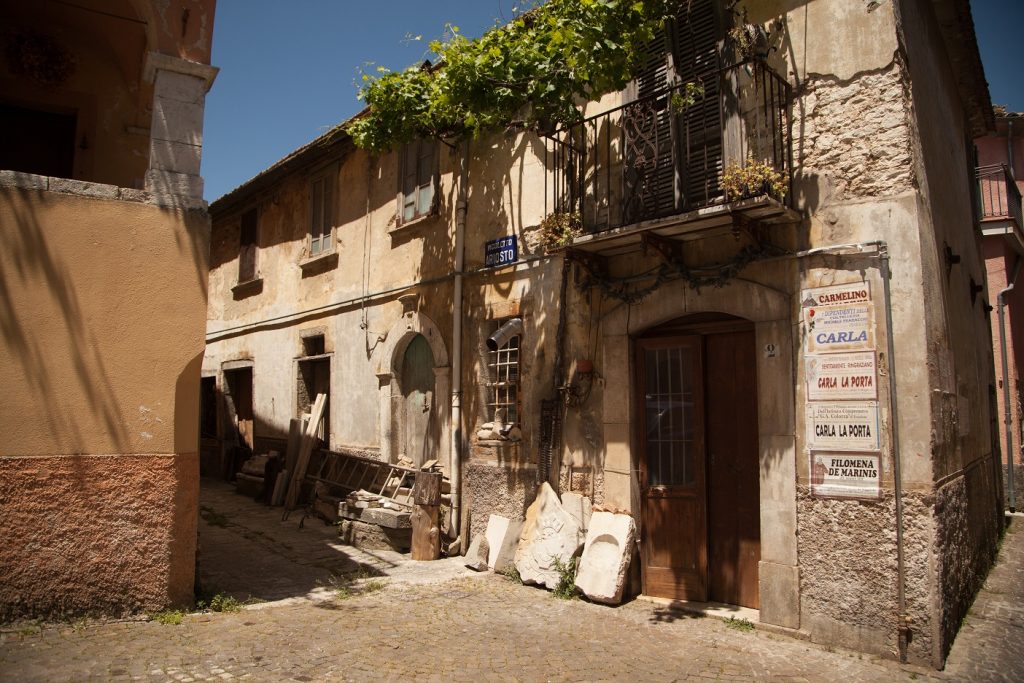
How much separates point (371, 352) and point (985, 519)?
7.87m

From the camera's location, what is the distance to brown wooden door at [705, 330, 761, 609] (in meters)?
6.13

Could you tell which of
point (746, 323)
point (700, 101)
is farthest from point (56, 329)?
point (700, 101)

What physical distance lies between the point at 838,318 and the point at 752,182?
127 cm

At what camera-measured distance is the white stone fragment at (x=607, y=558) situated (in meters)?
6.35

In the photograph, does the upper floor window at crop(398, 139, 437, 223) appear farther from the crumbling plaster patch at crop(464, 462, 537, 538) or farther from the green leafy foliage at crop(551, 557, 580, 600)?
the green leafy foliage at crop(551, 557, 580, 600)

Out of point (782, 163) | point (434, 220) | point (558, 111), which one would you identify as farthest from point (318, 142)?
point (782, 163)

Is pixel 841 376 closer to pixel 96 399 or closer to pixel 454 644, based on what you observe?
pixel 454 644

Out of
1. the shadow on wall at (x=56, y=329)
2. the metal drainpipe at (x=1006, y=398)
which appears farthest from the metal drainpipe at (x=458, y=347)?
the metal drainpipe at (x=1006, y=398)

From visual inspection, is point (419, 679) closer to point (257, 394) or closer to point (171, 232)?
point (171, 232)

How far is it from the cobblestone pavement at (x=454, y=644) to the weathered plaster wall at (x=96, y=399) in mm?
441

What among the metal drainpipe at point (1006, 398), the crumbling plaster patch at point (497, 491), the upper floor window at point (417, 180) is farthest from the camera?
the metal drainpipe at point (1006, 398)

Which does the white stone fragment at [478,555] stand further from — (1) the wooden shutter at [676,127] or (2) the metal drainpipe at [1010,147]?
(2) the metal drainpipe at [1010,147]

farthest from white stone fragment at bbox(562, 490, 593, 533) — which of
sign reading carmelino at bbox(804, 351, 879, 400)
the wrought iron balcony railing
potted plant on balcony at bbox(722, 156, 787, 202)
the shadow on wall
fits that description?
the wrought iron balcony railing

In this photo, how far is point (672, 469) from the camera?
262 inches
